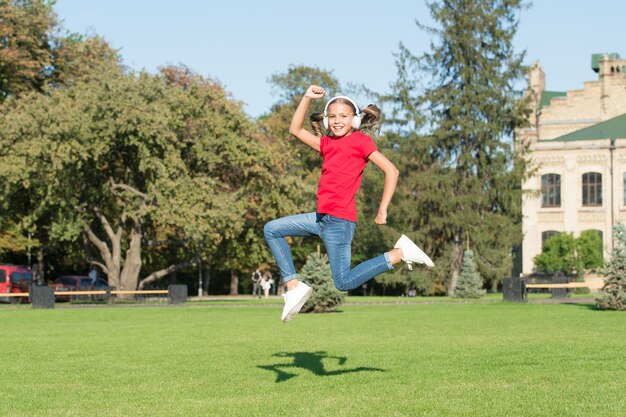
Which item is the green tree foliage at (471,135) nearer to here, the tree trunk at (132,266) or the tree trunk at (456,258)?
the tree trunk at (456,258)

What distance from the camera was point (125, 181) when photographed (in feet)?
163

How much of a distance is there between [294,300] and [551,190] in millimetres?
66989

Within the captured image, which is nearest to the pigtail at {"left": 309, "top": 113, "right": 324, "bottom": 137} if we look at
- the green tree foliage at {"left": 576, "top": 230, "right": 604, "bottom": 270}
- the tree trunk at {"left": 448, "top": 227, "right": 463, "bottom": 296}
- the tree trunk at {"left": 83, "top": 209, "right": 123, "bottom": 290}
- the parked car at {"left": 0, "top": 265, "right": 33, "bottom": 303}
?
the tree trunk at {"left": 83, "top": 209, "right": 123, "bottom": 290}

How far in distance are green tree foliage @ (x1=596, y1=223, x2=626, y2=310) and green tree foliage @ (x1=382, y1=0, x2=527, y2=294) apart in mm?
29217

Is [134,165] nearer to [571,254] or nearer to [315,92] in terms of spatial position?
[571,254]

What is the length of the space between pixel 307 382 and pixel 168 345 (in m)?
6.88

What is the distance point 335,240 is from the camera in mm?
10000

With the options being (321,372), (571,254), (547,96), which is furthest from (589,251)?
(321,372)

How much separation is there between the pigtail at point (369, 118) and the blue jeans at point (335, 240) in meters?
1.08

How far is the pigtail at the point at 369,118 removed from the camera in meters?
10.4

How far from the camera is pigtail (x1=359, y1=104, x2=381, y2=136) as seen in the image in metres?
10.4

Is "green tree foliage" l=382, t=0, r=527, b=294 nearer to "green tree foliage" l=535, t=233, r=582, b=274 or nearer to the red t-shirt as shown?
"green tree foliage" l=535, t=233, r=582, b=274

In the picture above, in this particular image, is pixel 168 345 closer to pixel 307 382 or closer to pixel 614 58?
pixel 307 382

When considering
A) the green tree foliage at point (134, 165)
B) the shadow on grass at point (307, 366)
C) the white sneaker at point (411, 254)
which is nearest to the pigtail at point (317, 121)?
the white sneaker at point (411, 254)
